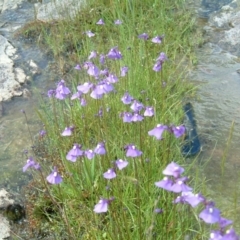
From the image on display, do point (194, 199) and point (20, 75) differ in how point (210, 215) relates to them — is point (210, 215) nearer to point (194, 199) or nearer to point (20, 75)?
point (194, 199)

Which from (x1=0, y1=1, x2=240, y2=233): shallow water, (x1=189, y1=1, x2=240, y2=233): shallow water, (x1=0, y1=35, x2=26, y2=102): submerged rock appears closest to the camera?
(x1=189, y1=1, x2=240, y2=233): shallow water

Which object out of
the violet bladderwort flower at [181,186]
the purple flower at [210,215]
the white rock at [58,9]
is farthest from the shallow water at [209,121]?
the purple flower at [210,215]

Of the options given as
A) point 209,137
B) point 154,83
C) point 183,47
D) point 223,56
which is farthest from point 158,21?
point 209,137

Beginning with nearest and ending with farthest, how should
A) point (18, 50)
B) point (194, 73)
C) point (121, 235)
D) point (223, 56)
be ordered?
point (121, 235) < point (194, 73) < point (223, 56) < point (18, 50)

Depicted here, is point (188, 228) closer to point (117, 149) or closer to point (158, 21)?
point (117, 149)

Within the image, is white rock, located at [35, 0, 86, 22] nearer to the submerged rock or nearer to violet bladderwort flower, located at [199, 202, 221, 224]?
the submerged rock

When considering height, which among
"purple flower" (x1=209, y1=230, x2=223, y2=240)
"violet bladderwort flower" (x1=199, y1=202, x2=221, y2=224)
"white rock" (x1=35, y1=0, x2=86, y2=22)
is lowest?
"white rock" (x1=35, y1=0, x2=86, y2=22)

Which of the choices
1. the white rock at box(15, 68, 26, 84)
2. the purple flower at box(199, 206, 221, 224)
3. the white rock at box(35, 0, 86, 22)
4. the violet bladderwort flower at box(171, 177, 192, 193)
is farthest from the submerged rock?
the purple flower at box(199, 206, 221, 224)

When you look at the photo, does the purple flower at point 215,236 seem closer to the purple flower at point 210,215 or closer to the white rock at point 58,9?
the purple flower at point 210,215

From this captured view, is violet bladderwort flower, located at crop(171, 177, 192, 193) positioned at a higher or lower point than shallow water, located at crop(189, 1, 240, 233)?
higher
